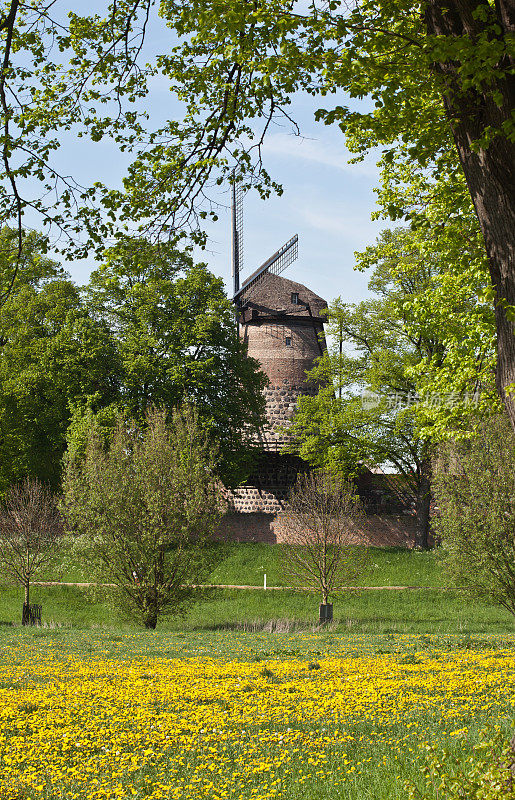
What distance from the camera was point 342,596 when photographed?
27.7 meters

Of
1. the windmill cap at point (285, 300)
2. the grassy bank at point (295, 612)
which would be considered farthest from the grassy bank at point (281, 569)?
the windmill cap at point (285, 300)

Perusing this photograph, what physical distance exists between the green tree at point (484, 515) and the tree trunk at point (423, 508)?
12631 mm

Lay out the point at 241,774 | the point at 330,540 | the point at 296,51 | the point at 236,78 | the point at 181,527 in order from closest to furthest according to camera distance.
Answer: the point at 241,774 < the point at 296,51 < the point at 236,78 < the point at 181,527 < the point at 330,540

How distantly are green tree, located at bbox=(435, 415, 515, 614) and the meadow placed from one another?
5066 mm

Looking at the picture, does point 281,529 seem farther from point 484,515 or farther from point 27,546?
point 484,515

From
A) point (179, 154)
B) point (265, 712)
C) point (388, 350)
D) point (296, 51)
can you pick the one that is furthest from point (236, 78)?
point (388, 350)

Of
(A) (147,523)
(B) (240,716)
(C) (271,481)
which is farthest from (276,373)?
(B) (240,716)

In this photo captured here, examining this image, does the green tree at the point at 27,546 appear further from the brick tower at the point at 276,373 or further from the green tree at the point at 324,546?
the brick tower at the point at 276,373

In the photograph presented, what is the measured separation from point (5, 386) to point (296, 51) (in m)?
28.8

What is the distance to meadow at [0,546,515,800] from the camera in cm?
509

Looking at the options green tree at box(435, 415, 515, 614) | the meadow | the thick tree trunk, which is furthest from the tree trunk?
the thick tree trunk

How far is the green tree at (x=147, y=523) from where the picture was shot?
20.0 m

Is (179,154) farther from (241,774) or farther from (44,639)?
(44,639)

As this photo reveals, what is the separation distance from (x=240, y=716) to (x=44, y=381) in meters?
27.3
